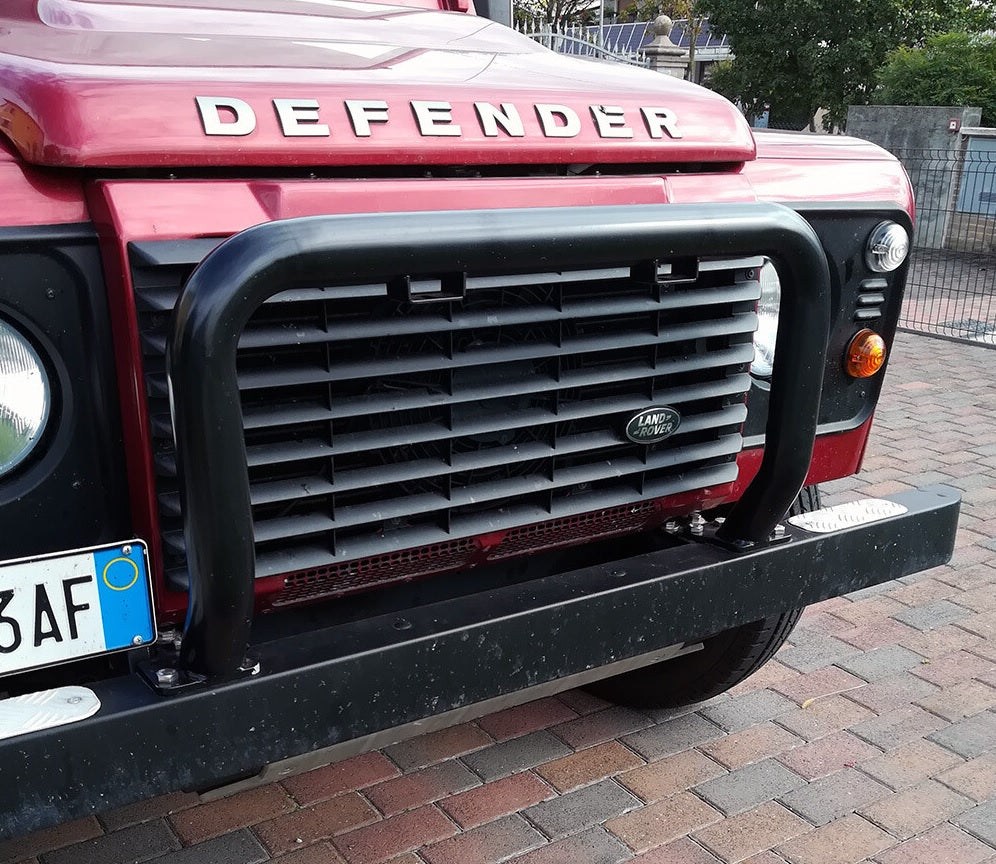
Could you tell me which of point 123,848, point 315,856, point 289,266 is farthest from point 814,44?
point 289,266

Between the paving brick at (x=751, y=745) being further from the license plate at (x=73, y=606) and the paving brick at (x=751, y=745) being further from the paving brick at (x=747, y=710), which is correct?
the license plate at (x=73, y=606)

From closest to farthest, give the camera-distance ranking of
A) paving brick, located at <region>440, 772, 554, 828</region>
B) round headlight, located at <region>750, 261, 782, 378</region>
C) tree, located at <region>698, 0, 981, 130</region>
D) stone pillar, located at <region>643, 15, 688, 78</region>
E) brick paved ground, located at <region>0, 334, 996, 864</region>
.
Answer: round headlight, located at <region>750, 261, 782, 378</region>
brick paved ground, located at <region>0, 334, 996, 864</region>
paving brick, located at <region>440, 772, 554, 828</region>
tree, located at <region>698, 0, 981, 130</region>
stone pillar, located at <region>643, 15, 688, 78</region>

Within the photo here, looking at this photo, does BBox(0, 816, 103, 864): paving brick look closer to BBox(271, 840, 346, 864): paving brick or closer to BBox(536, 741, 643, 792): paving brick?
BBox(271, 840, 346, 864): paving brick

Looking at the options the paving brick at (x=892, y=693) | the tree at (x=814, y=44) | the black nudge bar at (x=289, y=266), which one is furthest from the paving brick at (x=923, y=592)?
the tree at (x=814, y=44)

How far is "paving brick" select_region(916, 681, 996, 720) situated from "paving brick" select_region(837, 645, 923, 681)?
0.16 meters

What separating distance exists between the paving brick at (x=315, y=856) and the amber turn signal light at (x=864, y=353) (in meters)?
1.52

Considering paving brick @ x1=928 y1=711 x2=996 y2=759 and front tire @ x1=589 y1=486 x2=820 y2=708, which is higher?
front tire @ x1=589 y1=486 x2=820 y2=708

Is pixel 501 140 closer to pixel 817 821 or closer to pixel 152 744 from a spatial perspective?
pixel 152 744

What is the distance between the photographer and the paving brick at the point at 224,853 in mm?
2490

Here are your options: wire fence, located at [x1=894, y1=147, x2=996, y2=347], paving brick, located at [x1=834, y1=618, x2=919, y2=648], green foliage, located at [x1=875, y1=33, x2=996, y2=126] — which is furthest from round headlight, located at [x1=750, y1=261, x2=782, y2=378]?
green foliage, located at [x1=875, y1=33, x2=996, y2=126]

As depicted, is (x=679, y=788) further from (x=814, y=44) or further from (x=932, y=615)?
(x=814, y=44)

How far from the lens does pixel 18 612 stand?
163 cm

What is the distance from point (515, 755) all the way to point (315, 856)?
63 centimetres

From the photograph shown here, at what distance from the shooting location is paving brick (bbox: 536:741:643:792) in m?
2.82
